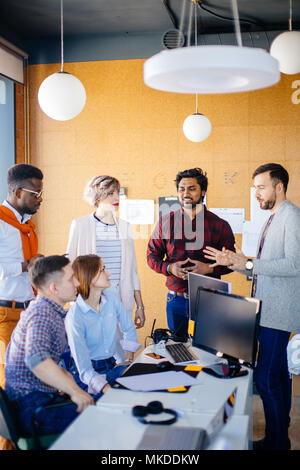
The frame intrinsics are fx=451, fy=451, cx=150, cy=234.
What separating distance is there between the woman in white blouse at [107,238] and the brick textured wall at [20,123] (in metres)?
2.21

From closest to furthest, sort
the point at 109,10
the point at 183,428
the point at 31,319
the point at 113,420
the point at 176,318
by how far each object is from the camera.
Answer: the point at 183,428 → the point at 113,420 → the point at 31,319 → the point at 176,318 → the point at 109,10

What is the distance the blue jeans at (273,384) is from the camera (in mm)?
2709

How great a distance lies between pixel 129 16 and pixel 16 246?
296 centimetres

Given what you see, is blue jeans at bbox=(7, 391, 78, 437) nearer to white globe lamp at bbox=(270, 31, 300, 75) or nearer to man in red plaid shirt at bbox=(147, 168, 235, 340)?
man in red plaid shirt at bbox=(147, 168, 235, 340)

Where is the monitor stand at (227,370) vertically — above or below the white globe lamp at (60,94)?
below

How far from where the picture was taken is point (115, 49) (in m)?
5.30

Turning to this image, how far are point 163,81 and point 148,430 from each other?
50.4 inches

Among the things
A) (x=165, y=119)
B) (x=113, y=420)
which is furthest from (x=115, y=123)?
(x=113, y=420)

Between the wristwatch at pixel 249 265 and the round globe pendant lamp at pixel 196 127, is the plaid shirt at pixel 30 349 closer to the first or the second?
the wristwatch at pixel 249 265

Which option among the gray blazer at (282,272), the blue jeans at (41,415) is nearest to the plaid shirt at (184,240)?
the gray blazer at (282,272)

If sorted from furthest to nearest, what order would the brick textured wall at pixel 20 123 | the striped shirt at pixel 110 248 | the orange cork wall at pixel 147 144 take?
the brick textured wall at pixel 20 123 → the orange cork wall at pixel 147 144 → the striped shirt at pixel 110 248

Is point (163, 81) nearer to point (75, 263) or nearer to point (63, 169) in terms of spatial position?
point (75, 263)

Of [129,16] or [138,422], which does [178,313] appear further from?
[129,16]
